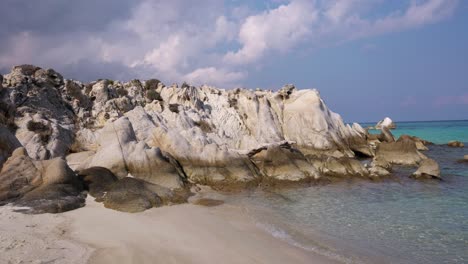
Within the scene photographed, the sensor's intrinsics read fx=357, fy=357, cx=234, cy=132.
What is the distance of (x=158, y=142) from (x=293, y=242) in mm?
12418

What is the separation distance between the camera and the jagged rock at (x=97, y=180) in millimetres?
13781

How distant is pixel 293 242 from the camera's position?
384 inches

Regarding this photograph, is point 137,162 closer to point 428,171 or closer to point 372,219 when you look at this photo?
point 372,219

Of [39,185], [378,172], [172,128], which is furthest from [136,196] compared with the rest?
[378,172]

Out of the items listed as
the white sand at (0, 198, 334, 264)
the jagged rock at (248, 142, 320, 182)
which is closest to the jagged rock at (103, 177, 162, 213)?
the white sand at (0, 198, 334, 264)

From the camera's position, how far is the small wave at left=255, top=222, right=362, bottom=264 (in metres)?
8.64

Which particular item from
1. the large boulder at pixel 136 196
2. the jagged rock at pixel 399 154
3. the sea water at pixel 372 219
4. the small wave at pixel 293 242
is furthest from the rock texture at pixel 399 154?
the large boulder at pixel 136 196

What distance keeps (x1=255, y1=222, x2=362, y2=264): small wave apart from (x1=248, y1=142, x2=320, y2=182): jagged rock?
8.79m

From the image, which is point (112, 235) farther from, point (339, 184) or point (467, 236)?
point (339, 184)

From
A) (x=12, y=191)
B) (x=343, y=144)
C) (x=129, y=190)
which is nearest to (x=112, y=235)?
(x=129, y=190)

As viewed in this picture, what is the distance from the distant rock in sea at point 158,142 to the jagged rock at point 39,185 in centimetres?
4

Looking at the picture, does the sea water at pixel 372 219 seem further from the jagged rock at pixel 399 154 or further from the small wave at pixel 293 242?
the jagged rock at pixel 399 154

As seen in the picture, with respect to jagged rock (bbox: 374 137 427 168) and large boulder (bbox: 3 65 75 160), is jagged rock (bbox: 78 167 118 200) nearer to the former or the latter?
large boulder (bbox: 3 65 75 160)

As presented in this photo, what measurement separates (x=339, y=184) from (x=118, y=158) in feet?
38.6
